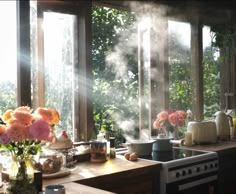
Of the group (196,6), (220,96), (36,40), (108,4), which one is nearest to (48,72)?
(36,40)

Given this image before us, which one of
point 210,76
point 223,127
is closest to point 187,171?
point 223,127

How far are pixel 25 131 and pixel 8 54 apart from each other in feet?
3.69

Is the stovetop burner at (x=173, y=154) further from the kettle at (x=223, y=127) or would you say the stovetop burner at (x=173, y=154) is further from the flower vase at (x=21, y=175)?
the flower vase at (x=21, y=175)

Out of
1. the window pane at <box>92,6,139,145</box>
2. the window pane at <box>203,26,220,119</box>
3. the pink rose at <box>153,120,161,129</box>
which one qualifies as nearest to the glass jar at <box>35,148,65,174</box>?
the window pane at <box>92,6,139,145</box>

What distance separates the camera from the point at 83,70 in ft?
9.83

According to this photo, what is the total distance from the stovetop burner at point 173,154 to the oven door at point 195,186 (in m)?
0.19

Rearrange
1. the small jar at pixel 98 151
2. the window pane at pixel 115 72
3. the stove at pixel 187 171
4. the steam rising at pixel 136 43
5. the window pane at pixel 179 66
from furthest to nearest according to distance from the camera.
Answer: the window pane at pixel 179 66, the steam rising at pixel 136 43, the window pane at pixel 115 72, the small jar at pixel 98 151, the stove at pixel 187 171

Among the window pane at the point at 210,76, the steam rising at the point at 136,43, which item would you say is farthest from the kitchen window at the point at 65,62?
the window pane at the point at 210,76

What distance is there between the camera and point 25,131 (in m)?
1.68

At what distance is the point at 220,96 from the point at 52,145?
2.46 metres

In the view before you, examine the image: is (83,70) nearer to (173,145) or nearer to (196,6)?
(173,145)

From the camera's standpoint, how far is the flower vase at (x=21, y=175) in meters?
1.71

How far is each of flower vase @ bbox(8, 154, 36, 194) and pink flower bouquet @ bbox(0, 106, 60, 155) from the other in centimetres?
3

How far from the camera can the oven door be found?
2545mm
